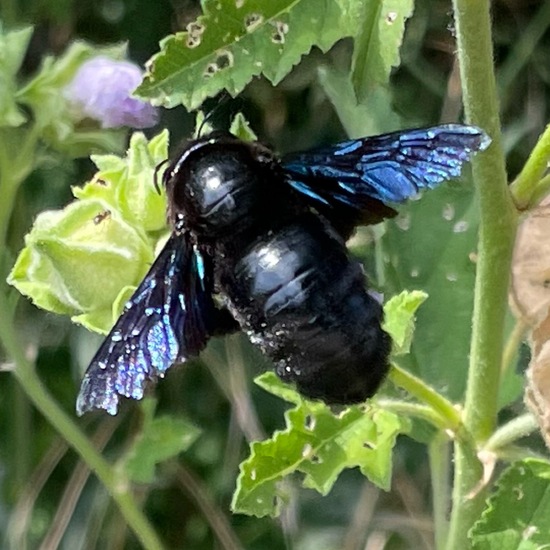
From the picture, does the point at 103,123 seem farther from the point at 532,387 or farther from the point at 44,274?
the point at 532,387

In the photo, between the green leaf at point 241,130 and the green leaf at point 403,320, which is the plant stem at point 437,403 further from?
the green leaf at point 241,130

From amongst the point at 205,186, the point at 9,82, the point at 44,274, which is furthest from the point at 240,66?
the point at 9,82

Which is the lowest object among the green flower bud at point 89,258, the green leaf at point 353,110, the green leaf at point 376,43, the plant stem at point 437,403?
the plant stem at point 437,403

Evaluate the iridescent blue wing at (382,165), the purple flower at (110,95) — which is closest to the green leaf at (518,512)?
the iridescent blue wing at (382,165)

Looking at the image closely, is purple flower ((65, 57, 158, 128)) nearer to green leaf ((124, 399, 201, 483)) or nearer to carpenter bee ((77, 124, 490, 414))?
green leaf ((124, 399, 201, 483))

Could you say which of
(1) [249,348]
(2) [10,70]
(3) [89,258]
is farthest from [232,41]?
(1) [249,348]

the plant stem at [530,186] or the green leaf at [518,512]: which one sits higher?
the plant stem at [530,186]

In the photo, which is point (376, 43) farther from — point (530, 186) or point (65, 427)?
point (65, 427)
